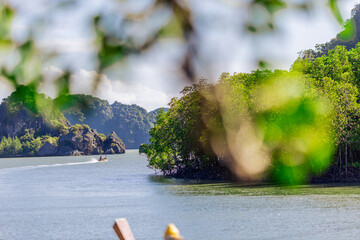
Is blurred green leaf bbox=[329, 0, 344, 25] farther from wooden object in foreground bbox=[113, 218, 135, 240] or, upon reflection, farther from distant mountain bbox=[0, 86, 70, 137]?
wooden object in foreground bbox=[113, 218, 135, 240]

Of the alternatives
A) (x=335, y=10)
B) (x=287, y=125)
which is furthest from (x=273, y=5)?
(x=287, y=125)

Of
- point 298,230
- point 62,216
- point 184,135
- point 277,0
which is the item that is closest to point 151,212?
point 62,216

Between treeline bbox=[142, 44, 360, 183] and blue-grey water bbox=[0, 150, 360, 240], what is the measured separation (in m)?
4.35

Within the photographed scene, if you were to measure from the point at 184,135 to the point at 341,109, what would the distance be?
1835 centimetres

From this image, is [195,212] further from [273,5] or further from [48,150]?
[48,150]

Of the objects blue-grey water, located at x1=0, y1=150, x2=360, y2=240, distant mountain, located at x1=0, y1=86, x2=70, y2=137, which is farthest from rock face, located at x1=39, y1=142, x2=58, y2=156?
distant mountain, located at x1=0, y1=86, x2=70, y2=137

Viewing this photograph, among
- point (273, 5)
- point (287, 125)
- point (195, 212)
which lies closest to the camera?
point (273, 5)

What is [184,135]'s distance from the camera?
55.4 m

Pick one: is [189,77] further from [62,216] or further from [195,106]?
[195,106]

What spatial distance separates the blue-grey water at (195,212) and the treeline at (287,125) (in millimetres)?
4354

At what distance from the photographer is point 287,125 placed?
44.6 metres

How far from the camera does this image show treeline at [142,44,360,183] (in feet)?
143

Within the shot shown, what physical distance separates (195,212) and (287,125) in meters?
15.5

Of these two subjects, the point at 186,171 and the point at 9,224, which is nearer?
the point at 9,224
